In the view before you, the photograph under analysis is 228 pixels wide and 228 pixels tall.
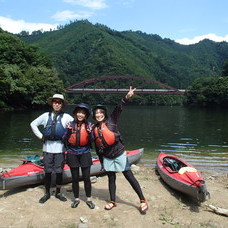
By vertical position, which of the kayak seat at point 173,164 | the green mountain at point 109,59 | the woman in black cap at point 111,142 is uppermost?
the green mountain at point 109,59

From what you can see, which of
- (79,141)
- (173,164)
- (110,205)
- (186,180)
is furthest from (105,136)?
(173,164)

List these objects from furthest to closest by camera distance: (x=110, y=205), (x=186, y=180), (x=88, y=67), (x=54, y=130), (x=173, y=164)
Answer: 1. (x=88, y=67)
2. (x=173, y=164)
3. (x=186, y=180)
4. (x=54, y=130)
5. (x=110, y=205)

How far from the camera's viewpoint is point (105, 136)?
4.59 m

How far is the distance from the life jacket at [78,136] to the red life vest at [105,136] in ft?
0.74

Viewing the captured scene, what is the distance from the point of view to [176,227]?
4238mm

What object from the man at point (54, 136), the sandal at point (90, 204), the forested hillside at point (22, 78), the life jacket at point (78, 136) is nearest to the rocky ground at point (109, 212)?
the sandal at point (90, 204)

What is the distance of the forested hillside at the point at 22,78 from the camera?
3747 cm

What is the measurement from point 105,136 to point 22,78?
39312mm

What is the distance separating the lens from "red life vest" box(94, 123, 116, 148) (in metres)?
4.59

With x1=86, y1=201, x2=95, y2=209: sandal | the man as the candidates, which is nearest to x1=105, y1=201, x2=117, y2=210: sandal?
x1=86, y1=201, x2=95, y2=209: sandal

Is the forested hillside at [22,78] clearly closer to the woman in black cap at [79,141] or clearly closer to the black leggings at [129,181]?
the woman in black cap at [79,141]

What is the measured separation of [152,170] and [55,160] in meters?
4.34

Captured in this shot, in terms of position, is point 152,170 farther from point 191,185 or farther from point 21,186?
point 21,186

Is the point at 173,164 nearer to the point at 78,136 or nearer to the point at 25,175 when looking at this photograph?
the point at 78,136
